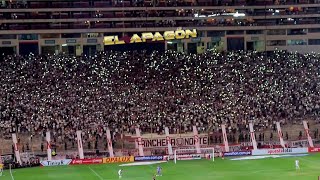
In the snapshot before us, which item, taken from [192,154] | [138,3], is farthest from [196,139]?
[138,3]

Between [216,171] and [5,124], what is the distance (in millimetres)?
24607

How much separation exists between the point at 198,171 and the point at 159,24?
45.3 m

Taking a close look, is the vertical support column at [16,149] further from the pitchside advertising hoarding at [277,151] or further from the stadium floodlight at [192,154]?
the pitchside advertising hoarding at [277,151]

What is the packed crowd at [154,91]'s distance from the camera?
76562 millimetres

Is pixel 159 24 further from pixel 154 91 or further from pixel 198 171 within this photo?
pixel 198 171

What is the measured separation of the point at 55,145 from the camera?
71.9 m

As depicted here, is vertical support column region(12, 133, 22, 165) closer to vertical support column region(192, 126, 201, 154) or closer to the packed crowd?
the packed crowd

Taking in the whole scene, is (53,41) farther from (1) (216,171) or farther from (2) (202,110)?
(1) (216,171)

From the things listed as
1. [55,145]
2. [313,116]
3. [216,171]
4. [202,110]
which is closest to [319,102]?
[313,116]

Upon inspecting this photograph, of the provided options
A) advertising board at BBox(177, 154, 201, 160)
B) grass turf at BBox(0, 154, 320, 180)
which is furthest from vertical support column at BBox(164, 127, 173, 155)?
grass turf at BBox(0, 154, 320, 180)

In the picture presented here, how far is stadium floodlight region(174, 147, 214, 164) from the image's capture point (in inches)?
2805

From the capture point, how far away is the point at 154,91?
3361 inches

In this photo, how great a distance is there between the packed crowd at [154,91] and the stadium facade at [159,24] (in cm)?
648

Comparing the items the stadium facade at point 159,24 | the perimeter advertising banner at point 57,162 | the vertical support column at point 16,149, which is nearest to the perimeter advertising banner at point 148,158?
the perimeter advertising banner at point 57,162
